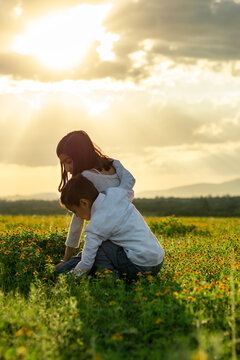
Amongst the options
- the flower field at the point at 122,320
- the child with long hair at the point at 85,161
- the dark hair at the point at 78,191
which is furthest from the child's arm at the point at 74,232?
the dark hair at the point at 78,191

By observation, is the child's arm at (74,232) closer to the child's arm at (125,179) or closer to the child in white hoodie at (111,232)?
the child in white hoodie at (111,232)

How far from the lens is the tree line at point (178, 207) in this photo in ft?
98.6

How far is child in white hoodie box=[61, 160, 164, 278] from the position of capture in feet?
17.9

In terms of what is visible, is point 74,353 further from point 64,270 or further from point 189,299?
point 64,270

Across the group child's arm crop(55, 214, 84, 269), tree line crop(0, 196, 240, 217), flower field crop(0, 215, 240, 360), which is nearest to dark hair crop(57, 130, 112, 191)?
child's arm crop(55, 214, 84, 269)

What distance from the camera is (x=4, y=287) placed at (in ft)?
20.0

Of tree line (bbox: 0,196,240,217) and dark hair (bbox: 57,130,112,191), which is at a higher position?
dark hair (bbox: 57,130,112,191)

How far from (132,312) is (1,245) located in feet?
11.0

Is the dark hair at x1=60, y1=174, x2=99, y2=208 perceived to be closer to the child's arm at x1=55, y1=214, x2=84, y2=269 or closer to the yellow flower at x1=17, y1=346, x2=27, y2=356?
the child's arm at x1=55, y1=214, x2=84, y2=269

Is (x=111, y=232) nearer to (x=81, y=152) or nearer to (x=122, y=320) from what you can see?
(x=81, y=152)

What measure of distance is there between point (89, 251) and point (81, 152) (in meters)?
1.46

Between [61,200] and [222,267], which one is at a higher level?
[61,200]

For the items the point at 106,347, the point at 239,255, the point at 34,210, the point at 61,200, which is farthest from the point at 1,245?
the point at 34,210

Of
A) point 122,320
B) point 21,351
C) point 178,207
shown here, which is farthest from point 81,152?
point 178,207
